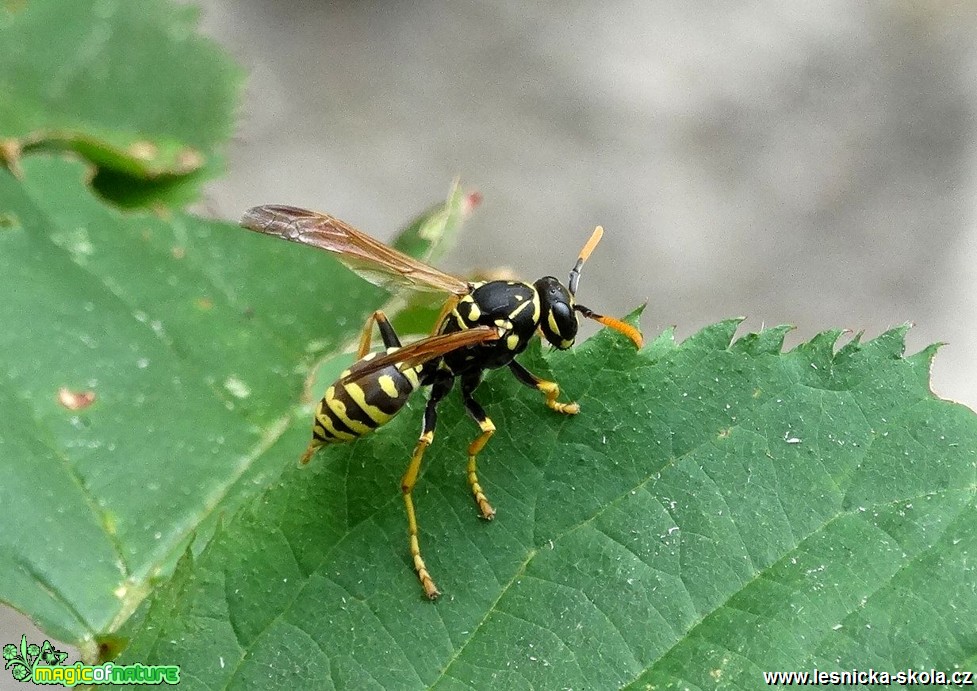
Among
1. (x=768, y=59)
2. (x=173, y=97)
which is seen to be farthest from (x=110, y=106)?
(x=768, y=59)

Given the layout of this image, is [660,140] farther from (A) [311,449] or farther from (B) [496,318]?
(A) [311,449]

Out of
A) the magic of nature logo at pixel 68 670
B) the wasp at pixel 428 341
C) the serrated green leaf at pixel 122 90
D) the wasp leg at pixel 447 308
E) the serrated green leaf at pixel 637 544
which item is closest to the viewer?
the serrated green leaf at pixel 637 544

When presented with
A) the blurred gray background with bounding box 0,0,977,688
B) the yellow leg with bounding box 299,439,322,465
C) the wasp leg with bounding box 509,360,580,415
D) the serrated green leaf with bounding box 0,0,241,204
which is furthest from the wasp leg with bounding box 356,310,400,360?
the blurred gray background with bounding box 0,0,977,688

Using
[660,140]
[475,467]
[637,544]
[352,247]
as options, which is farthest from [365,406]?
[660,140]

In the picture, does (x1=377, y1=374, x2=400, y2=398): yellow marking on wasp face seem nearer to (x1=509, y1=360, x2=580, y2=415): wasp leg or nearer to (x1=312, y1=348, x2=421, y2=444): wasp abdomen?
(x1=312, y1=348, x2=421, y2=444): wasp abdomen

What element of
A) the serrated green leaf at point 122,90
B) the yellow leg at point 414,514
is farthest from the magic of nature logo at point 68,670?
the serrated green leaf at point 122,90

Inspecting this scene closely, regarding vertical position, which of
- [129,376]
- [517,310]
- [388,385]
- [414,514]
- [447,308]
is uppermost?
[517,310]

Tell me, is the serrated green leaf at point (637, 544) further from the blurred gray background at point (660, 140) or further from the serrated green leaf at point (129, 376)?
the blurred gray background at point (660, 140)
